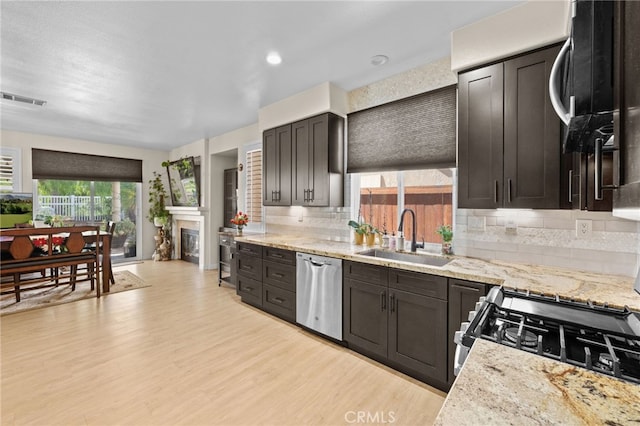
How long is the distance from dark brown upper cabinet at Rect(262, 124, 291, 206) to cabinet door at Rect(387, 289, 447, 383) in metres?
2.13

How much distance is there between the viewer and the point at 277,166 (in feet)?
13.2

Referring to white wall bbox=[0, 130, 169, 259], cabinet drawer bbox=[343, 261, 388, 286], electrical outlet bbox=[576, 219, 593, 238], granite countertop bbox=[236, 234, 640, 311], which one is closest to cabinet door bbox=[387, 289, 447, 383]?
cabinet drawer bbox=[343, 261, 388, 286]

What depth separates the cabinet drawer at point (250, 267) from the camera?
371 cm

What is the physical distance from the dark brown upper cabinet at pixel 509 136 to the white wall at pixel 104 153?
7.29m

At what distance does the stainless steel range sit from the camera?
86cm

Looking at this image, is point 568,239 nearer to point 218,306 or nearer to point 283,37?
point 283,37

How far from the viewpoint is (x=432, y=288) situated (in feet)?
7.00

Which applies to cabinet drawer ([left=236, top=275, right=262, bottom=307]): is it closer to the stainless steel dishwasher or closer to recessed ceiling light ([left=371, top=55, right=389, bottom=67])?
the stainless steel dishwasher

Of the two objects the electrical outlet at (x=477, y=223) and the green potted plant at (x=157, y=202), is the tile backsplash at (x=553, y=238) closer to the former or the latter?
the electrical outlet at (x=477, y=223)

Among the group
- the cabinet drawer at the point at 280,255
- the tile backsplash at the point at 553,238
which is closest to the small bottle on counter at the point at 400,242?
the tile backsplash at the point at 553,238

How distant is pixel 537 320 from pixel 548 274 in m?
1.12

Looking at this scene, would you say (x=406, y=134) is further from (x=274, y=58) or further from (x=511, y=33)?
(x=274, y=58)

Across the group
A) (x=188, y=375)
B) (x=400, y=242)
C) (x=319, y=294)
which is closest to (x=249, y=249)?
(x=319, y=294)

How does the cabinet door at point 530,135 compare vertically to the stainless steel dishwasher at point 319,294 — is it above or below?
above
